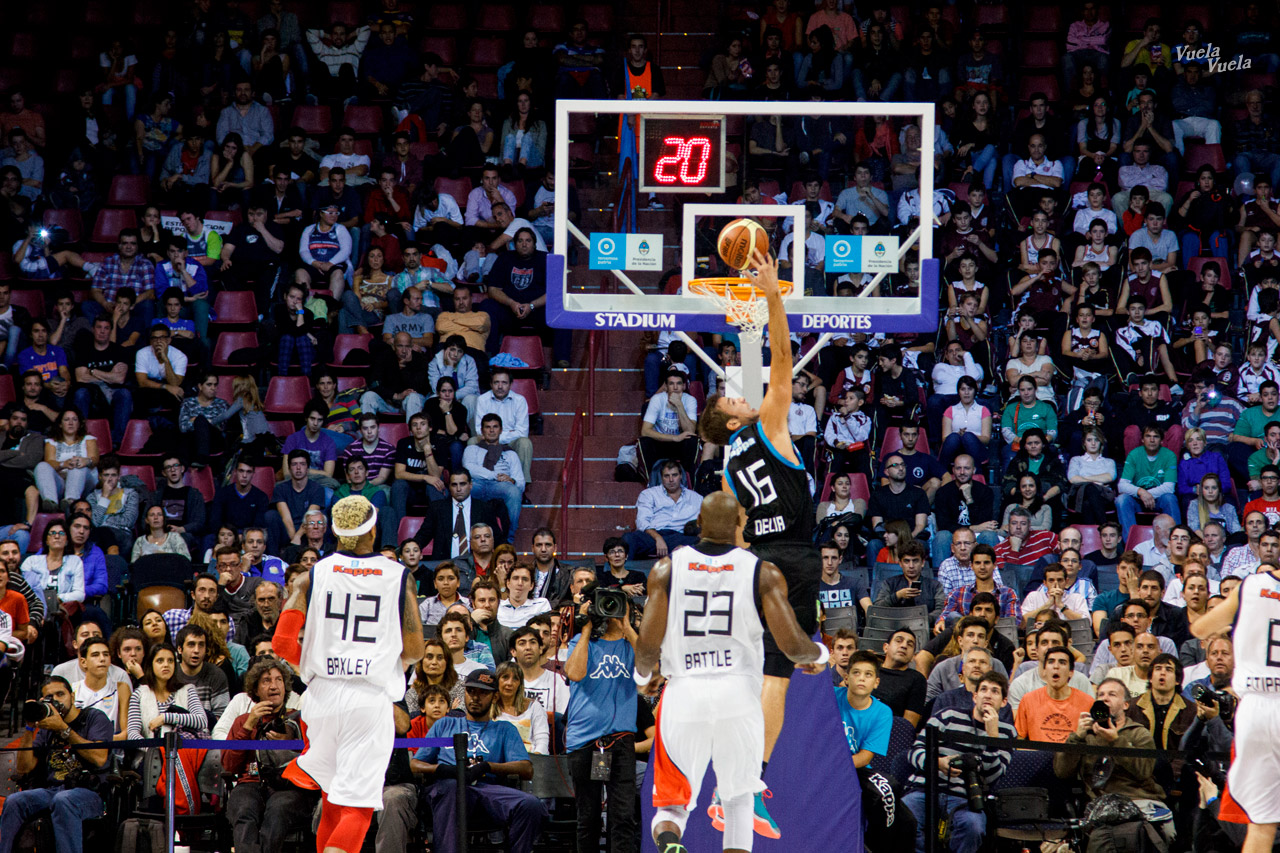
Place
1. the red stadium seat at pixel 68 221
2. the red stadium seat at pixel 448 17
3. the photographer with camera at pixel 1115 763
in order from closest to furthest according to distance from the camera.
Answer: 1. the photographer with camera at pixel 1115 763
2. the red stadium seat at pixel 68 221
3. the red stadium seat at pixel 448 17

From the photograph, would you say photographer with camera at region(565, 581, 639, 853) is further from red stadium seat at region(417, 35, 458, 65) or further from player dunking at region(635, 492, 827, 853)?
red stadium seat at region(417, 35, 458, 65)

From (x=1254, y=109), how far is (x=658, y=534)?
10.1 meters

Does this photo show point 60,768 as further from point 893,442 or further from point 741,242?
point 893,442

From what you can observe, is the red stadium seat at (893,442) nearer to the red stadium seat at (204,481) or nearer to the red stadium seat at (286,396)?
the red stadium seat at (286,396)

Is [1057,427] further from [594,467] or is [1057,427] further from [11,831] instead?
[11,831]

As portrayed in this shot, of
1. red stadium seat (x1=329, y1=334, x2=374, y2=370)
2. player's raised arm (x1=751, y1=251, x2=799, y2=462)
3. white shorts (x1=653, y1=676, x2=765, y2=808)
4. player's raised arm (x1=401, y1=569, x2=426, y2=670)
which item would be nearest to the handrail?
red stadium seat (x1=329, y1=334, x2=374, y2=370)

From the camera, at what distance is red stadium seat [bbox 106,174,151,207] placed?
19.5 m

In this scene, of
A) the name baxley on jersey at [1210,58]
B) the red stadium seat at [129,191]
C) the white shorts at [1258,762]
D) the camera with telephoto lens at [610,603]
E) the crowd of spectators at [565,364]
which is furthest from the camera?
the name baxley on jersey at [1210,58]

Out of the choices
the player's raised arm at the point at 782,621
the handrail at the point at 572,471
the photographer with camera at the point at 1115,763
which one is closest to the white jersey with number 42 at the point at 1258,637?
the photographer with camera at the point at 1115,763

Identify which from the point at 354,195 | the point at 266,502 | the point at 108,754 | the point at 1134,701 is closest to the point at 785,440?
the point at 1134,701

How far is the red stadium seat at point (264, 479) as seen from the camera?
15.9 m

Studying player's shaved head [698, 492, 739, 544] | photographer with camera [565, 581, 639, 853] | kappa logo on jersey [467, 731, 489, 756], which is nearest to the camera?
player's shaved head [698, 492, 739, 544]

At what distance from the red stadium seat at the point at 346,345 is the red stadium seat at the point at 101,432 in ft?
8.00

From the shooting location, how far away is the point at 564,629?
11688 millimetres
